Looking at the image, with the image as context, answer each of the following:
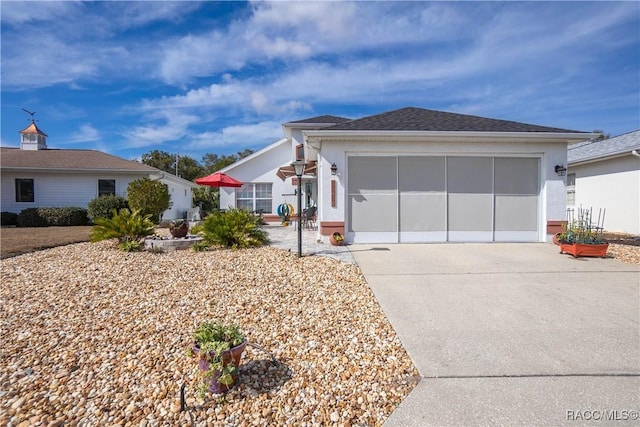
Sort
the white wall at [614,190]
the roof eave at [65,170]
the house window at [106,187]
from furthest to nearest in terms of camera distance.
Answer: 1. the house window at [106,187]
2. the roof eave at [65,170]
3. the white wall at [614,190]

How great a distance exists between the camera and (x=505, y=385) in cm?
261

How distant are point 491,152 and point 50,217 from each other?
61.8 ft

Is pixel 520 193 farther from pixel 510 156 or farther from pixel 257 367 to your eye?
pixel 257 367

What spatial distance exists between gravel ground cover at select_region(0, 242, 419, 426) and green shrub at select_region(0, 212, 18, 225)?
13627mm

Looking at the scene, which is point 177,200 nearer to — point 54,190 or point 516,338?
point 54,190

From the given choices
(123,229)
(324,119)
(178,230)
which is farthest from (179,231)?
(324,119)

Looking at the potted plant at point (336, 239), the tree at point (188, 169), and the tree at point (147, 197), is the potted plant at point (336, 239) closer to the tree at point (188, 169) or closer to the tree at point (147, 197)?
the tree at point (147, 197)

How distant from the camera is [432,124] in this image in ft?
30.1

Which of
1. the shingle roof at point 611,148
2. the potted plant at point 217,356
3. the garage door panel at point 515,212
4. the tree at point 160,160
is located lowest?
the potted plant at point 217,356

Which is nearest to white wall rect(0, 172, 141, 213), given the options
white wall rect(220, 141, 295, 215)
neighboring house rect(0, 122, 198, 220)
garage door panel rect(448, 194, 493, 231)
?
neighboring house rect(0, 122, 198, 220)

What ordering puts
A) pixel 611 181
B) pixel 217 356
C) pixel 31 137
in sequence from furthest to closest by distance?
1. pixel 31 137
2. pixel 611 181
3. pixel 217 356

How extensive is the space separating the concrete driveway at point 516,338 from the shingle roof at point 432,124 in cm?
387

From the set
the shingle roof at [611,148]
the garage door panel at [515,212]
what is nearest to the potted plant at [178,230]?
the garage door panel at [515,212]

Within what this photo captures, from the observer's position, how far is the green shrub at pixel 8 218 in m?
15.9
